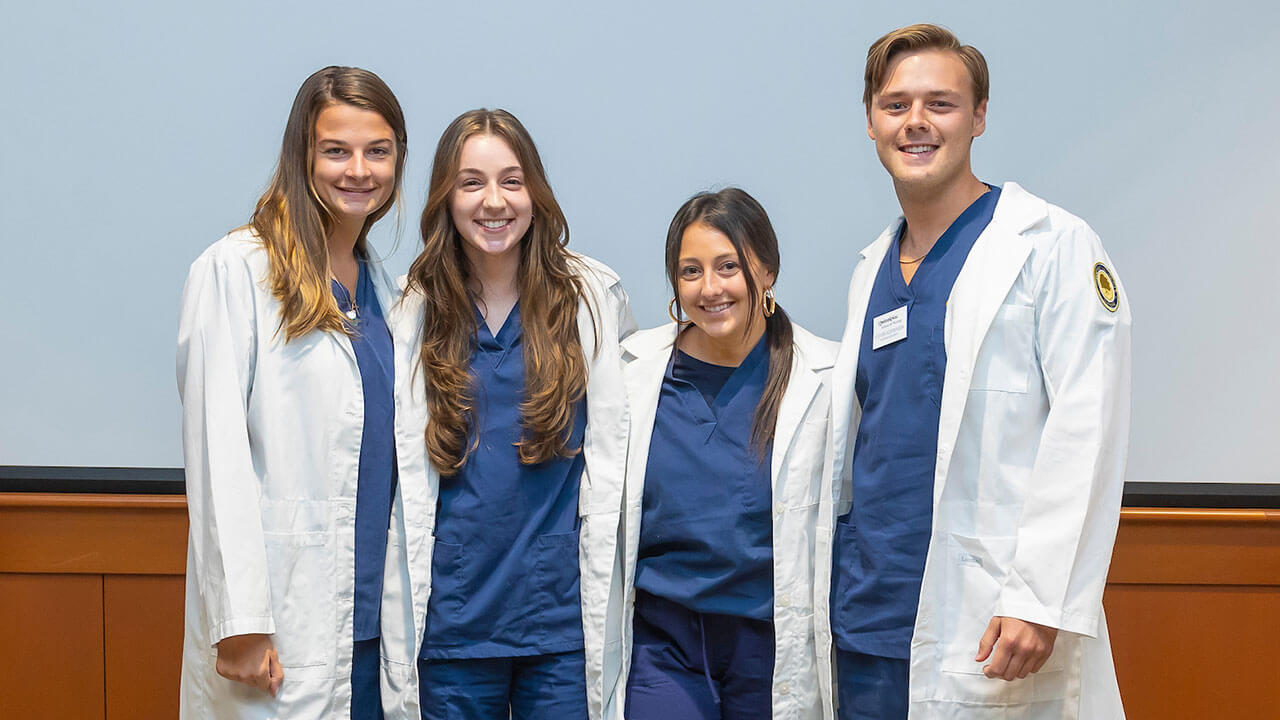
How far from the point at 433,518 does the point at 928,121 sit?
1138mm

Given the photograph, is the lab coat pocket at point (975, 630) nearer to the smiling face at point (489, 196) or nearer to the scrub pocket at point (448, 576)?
the scrub pocket at point (448, 576)

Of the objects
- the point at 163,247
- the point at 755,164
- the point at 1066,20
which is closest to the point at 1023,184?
the point at 1066,20

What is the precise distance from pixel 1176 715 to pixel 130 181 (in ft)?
9.55

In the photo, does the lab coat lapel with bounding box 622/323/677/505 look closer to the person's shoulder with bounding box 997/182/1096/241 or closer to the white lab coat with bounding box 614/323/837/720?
the white lab coat with bounding box 614/323/837/720

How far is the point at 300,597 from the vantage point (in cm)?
166

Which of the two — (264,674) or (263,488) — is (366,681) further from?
(263,488)

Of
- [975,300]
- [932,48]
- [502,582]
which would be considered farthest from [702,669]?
[932,48]

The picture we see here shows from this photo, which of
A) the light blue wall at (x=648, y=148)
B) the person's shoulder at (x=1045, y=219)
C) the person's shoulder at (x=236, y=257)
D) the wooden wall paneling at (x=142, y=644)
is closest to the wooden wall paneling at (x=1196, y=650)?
the light blue wall at (x=648, y=148)

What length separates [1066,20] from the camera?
8.01 feet

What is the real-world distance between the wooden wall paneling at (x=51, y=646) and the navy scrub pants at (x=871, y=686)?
179 centimetres

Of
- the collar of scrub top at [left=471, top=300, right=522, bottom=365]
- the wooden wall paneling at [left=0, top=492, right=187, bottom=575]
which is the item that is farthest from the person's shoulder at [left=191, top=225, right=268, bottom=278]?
the wooden wall paneling at [left=0, top=492, right=187, bottom=575]

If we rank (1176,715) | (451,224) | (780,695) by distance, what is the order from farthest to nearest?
(1176,715), (451,224), (780,695)

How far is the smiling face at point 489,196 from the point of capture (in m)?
1.84

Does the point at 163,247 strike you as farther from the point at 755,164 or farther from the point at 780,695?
the point at 780,695
